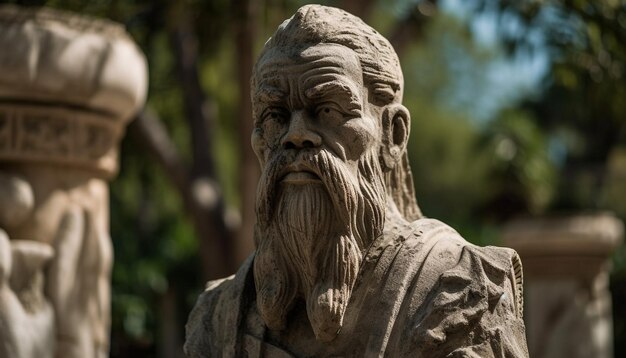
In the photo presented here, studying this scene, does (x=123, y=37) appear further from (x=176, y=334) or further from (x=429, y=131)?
(x=429, y=131)

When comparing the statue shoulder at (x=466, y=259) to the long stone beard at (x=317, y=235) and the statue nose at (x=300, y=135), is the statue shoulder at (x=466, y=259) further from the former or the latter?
the statue nose at (x=300, y=135)

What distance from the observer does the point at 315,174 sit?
14.6 ft

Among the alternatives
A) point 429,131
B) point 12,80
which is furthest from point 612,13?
point 429,131

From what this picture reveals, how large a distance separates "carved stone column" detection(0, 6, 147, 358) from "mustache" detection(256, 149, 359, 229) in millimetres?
4614

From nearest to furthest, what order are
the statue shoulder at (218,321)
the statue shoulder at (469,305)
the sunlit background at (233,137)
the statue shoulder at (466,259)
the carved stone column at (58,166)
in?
1. the statue shoulder at (469,305)
2. the statue shoulder at (466,259)
3. the statue shoulder at (218,321)
4. the carved stone column at (58,166)
5. the sunlit background at (233,137)

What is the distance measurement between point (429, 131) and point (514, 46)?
26.1 m

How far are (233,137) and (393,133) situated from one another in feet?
57.2

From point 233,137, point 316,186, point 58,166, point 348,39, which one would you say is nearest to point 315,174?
point 316,186

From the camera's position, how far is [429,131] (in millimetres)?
39031

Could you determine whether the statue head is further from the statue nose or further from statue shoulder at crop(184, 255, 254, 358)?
statue shoulder at crop(184, 255, 254, 358)

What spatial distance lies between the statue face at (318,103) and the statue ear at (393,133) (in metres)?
0.09

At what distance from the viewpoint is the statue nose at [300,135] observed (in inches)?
174

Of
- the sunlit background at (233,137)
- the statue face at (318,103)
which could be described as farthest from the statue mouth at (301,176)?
the sunlit background at (233,137)

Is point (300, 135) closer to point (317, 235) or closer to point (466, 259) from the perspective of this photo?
point (317, 235)
